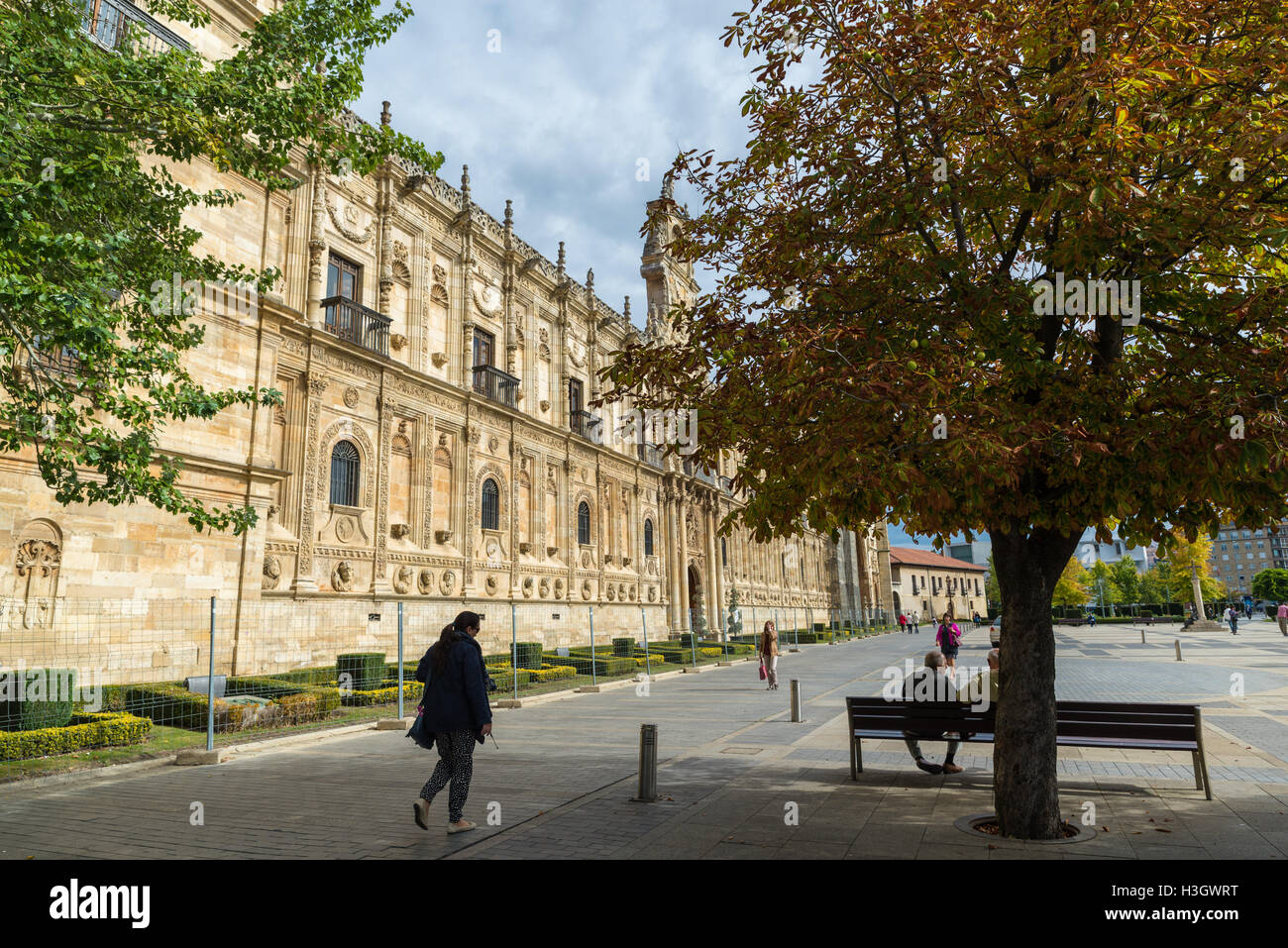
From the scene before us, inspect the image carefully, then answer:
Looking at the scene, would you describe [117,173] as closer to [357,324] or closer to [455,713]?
[455,713]

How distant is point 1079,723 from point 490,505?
835 inches

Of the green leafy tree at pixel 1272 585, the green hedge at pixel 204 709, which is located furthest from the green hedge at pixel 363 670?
the green leafy tree at pixel 1272 585

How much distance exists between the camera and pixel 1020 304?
570cm

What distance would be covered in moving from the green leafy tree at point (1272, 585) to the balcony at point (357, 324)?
381ft

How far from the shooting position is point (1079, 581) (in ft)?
273

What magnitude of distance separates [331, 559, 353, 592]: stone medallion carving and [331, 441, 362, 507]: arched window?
65.2 inches

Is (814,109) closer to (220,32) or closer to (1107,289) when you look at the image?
(1107,289)

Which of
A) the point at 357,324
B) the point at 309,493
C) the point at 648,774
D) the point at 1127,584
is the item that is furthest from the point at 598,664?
the point at 1127,584

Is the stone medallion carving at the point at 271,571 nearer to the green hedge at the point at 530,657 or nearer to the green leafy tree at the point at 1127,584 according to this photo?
the green hedge at the point at 530,657

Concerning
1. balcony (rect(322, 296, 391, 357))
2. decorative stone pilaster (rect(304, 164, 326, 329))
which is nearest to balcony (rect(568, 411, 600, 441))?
balcony (rect(322, 296, 391, 357))

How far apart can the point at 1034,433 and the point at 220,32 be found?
20.0 meters

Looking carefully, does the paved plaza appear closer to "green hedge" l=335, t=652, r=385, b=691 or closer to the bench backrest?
the bench backrest

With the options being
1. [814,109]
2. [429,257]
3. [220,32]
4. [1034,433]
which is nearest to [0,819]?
[1034,433]

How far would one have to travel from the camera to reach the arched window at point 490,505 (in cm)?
2612
